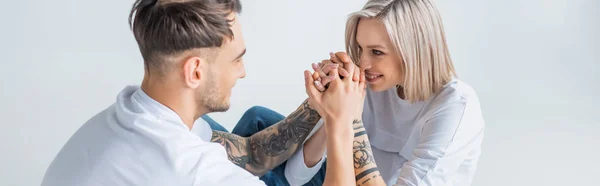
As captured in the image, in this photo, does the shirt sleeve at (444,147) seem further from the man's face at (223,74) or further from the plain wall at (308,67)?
the plain wall at (308,67)

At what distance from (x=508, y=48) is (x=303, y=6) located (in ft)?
4.16

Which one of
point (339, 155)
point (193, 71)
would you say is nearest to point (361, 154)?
point (339, 155)

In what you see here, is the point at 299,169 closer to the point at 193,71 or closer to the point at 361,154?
the point at 361,154

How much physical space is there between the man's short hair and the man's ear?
29 mm

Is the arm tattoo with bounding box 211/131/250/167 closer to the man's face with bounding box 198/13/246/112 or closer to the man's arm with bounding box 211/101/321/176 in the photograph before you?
the man's arm with bounding box 211/101/321/176

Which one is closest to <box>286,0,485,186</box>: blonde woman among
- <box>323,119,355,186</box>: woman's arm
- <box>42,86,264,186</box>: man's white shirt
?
<box>323,119,355,186</box>: woman's arm

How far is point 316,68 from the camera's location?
2227 millimetres

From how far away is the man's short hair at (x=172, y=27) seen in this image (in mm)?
1779

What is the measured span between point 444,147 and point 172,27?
2.68ft

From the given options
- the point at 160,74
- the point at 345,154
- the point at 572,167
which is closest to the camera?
the point at 160,74

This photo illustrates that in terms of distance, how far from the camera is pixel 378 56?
2285mm

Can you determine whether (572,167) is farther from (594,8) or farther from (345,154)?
(345,154)

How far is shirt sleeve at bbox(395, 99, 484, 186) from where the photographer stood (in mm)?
2143

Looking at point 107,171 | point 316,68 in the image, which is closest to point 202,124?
point 316,68
